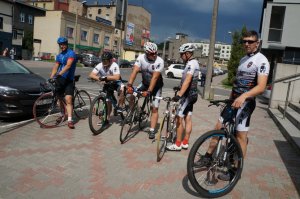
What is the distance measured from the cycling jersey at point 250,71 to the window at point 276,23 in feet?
79.8

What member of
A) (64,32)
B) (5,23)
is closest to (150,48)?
(5,23)

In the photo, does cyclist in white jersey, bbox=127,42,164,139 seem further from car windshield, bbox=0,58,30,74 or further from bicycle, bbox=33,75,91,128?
car windshield, bbox=0,58,30,74

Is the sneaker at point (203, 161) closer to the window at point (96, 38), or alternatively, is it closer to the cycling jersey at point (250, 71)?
the cycling jersey at point (250, 71)

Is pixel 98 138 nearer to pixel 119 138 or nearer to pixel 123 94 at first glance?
pixel 119 138

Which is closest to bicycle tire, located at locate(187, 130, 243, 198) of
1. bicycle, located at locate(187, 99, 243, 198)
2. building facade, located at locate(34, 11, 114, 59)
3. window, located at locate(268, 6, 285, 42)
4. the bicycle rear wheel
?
bicycle, located at locate(187, 99, 243, 198)

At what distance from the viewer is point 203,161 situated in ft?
13.4

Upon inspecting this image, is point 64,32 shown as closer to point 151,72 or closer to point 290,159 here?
point 151,72

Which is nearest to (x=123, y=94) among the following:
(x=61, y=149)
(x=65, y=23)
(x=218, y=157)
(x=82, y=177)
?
(x=61, y=149)

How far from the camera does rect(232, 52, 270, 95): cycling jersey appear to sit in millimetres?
4059

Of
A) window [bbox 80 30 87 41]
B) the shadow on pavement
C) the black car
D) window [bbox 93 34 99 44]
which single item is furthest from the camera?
window [bbox 93 34 99 44]

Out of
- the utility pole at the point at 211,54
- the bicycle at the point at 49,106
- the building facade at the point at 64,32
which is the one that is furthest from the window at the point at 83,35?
the bicycle at the point at 49,106

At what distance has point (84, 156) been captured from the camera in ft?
17.0

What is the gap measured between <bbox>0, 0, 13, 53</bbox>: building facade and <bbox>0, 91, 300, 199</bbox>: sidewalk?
44.4 metres

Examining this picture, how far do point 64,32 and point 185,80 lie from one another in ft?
184
